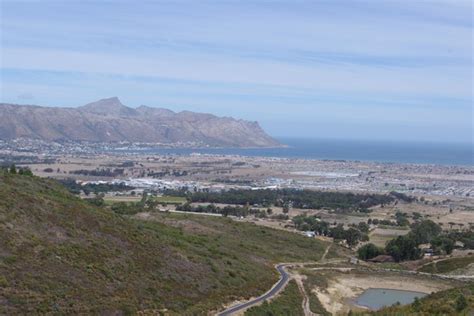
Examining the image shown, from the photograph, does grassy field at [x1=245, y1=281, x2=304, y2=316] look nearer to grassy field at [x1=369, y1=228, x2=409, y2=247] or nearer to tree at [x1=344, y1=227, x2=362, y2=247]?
tree at [x1=344, y1=227, x2=362, y2=247]

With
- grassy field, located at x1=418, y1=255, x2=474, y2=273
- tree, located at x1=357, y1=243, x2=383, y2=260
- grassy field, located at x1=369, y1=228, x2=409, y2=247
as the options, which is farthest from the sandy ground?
grassy field, located at x1=369, y1=228, x2=409, y2=247

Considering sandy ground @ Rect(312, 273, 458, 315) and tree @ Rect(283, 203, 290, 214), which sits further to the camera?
tree @ Rect(283, 203, 290, 214)

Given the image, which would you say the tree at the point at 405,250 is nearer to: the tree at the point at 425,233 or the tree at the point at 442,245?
the tree at the point at 425,233

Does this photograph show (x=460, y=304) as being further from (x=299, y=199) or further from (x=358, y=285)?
(x=299, y=199)

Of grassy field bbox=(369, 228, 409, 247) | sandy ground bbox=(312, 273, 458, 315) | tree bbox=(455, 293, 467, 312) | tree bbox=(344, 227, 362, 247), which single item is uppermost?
tree bbox=(455, 293, 467, 312)

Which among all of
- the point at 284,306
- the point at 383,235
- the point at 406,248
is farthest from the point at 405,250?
the point at 284,306

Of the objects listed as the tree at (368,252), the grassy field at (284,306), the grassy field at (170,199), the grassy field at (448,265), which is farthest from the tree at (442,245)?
the grassy field at (170,199)

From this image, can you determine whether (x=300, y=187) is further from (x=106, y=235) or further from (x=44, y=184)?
(x=106, y=235)
